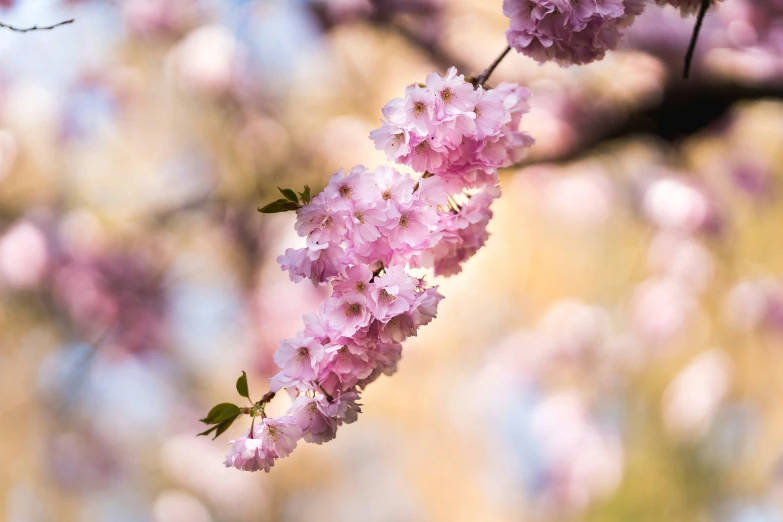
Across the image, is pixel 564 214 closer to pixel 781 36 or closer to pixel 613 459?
pixel 613 459

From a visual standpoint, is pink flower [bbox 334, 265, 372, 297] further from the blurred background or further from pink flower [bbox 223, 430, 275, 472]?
the blurred background

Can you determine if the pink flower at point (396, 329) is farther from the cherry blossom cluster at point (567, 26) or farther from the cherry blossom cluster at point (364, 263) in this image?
the cherry blossom cluster at point (567, 26)

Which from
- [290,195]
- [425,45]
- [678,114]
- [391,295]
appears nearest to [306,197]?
[290,195]

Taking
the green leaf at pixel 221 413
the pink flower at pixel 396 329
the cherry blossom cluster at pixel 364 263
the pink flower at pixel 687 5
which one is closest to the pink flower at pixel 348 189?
the cherry blossom cluster at pixel 364 263

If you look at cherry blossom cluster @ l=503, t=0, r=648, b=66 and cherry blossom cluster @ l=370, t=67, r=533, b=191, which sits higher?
cherry blossom cluster @ l=503, t=0, r=648, b=66

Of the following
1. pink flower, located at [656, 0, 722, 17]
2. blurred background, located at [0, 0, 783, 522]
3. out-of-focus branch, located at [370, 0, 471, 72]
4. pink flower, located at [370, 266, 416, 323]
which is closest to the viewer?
pink flower, located at [370, 266, 416, 323]

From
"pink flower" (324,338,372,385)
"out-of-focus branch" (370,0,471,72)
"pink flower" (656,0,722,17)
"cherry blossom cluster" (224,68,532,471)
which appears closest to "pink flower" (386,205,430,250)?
"cherry blossom cluster" (224,68,532,471)

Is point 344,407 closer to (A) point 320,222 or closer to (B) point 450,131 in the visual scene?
(A) point 320,222
